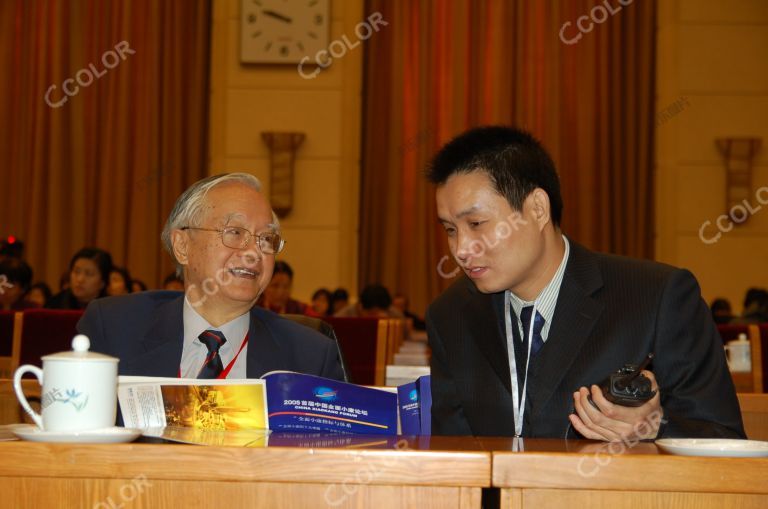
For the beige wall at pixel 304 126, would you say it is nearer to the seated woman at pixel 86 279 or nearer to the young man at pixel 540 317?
the seated woman at pixel 86 279

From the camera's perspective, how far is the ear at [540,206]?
6.12 ft

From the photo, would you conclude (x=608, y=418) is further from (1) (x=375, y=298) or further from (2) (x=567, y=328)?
(1) (x=375, y=298)

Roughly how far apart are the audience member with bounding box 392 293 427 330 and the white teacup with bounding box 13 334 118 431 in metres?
7.13

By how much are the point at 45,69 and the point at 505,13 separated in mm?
4356

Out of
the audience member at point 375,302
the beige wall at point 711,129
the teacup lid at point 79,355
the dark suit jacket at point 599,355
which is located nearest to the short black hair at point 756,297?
the beige wall at point 711,129

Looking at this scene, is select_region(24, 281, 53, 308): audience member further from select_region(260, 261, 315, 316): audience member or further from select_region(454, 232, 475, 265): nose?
select_region(454, 232, 475, 265): nose

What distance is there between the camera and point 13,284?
5.28 metres

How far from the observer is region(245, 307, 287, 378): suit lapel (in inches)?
78.5

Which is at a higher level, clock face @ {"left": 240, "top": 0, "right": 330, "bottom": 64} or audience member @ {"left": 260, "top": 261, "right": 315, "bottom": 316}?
clock face @ {"left": 240, "top": 0, "right": 330, "bottom": 64}

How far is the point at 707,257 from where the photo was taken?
26.8 feet

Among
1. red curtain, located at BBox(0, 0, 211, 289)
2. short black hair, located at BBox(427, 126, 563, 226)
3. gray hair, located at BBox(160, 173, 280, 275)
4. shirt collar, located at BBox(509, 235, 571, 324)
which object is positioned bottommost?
shirt collar, located at BBox(509, 235, 571, 324)

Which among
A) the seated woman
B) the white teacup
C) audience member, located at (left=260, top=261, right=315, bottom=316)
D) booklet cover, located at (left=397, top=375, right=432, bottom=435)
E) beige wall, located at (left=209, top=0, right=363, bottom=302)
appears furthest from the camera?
beige wall, located at (left=209, top=0, right=363, bottom=302)

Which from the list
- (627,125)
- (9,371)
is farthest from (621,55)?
(9,371)

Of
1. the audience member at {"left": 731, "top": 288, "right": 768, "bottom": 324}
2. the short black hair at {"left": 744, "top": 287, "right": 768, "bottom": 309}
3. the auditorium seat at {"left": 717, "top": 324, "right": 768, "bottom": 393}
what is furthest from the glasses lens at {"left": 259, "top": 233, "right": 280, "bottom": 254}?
the short black hair at {"left": 744, "top": 287, "right": 768, "bottom": 309}
